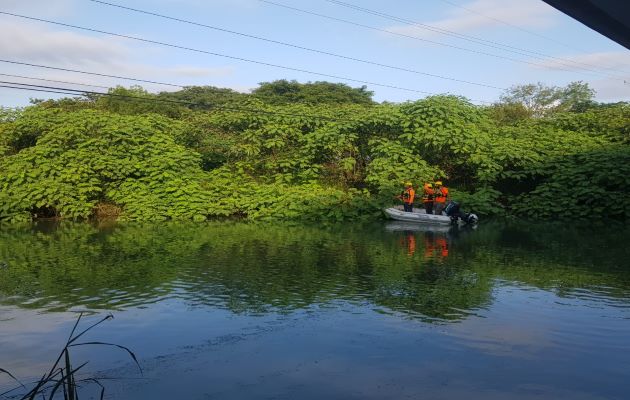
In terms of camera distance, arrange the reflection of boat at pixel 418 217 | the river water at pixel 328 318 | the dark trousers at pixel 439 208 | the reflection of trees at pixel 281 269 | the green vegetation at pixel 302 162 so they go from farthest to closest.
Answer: the green vegetation at pixel 302 162 < the dark trousers at pixel 439 208 < the reflection of boat at pixel 418 217 < the reflection of trees at pixel 281 269 < the river water at pixel 328 318

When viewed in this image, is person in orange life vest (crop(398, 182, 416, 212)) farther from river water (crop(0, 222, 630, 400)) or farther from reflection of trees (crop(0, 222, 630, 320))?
river water (crop(0, 222, 630, 400))

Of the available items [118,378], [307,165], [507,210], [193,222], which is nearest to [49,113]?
[193,222]

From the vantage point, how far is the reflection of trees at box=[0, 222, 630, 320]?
9.99m

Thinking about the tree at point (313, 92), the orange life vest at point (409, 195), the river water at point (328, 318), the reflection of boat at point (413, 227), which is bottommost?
the river water at point (328, 318)

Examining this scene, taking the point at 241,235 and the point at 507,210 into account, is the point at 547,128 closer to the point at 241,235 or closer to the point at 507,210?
the point at 507,210

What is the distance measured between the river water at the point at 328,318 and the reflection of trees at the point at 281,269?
0.06 m

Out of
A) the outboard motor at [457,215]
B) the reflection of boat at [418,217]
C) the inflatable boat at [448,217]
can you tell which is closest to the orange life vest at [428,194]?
the reflection of boat at [418,217]

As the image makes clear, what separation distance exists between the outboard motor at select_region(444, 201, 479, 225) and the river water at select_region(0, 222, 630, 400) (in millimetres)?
5274

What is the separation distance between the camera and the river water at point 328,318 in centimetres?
636

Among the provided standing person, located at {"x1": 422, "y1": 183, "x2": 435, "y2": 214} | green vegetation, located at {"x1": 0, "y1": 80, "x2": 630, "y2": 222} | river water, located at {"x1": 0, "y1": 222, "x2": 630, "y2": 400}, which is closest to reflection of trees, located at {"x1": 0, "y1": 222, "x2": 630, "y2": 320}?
river water, located at {"x1": 0, "y1": 222, "x2": 630, "y2": 400}

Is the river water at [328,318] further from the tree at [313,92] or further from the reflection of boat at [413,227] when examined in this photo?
the tree at [313,92]

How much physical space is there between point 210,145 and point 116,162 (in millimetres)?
4788

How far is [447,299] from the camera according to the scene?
990cm

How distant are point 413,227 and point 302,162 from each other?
24.3ft
